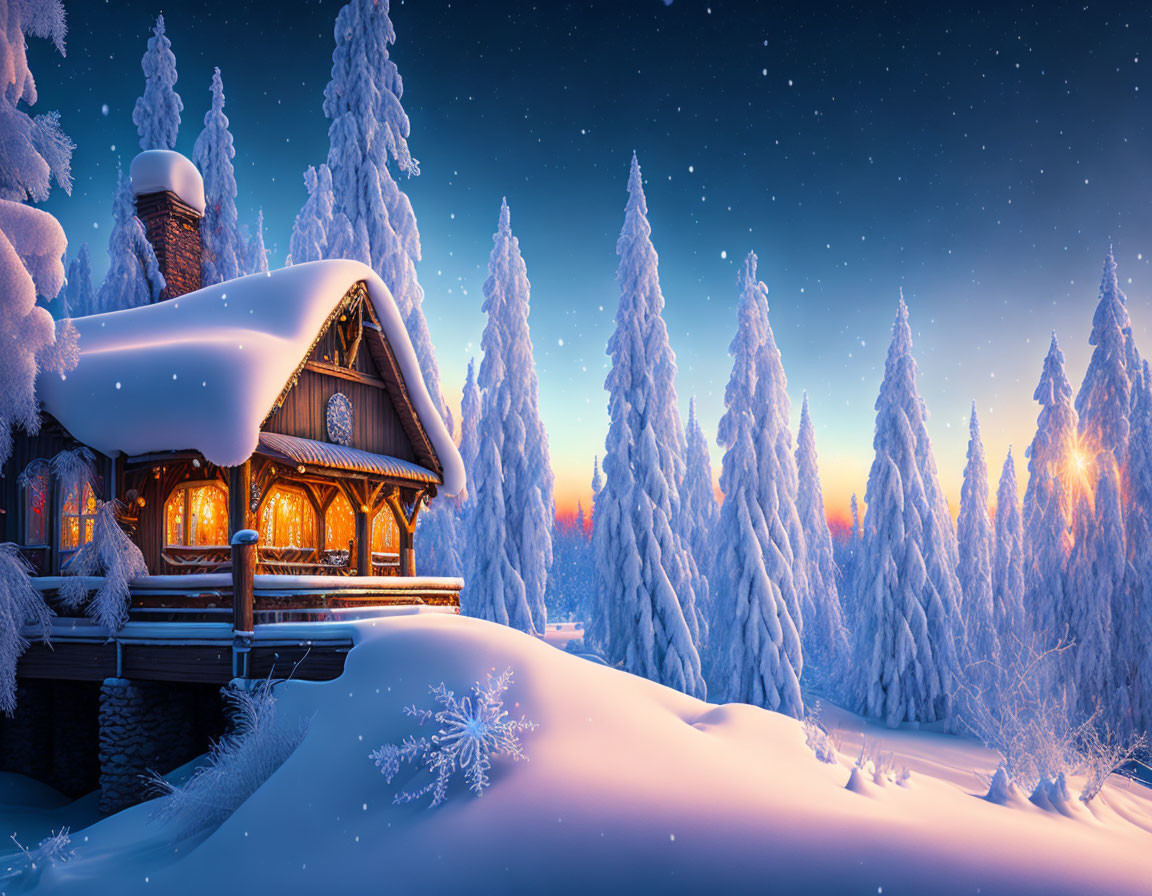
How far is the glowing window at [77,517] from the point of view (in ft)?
46.1

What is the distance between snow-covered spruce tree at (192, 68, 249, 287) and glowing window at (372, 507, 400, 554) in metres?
13.1

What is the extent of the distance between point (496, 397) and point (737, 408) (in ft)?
26.3

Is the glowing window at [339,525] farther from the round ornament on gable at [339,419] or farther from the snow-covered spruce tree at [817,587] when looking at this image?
the snow-covered spruce tree at [817,587]

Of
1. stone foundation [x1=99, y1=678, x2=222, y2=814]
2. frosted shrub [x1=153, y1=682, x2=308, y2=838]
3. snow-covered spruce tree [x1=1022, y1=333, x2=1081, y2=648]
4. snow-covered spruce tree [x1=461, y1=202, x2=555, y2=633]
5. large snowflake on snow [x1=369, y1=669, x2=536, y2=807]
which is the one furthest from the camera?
snow-covered spruce tree [x1=461, y1=202, x2=555, y2=633]

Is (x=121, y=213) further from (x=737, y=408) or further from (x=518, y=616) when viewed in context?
(x=737, y=408)

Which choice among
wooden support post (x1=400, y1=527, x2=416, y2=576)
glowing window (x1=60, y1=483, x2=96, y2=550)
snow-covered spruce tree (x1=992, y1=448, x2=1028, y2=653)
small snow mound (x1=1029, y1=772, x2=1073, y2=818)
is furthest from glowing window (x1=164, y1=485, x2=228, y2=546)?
snow-covered spruce tree (x1=992, y1=448, x2=1028, y2=653)

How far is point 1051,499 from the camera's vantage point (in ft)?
83.7

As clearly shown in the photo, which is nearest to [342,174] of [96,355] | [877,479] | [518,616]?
[96,355]

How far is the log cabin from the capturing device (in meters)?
12.0

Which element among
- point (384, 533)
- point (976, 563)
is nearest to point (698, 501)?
point (976, 563)

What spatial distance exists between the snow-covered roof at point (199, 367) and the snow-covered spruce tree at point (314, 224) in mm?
10509

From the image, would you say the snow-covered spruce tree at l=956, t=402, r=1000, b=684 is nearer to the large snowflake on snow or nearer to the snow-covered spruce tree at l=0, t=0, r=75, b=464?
the large snowflake on snow

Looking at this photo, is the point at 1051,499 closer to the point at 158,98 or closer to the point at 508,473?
the point at 508,473

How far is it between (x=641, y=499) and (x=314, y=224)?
1361 centimetres
